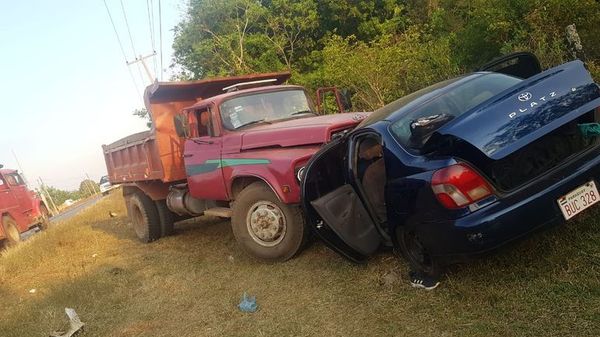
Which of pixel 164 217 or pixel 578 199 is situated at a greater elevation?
pixel 578 199

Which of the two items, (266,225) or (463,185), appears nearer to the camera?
(463,185)

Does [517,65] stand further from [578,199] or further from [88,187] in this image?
[88,187]

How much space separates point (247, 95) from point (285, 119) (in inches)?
25.9

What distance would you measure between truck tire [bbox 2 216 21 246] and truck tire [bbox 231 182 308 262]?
381 inches

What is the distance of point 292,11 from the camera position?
92.8 ft

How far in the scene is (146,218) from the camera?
29.6 ft

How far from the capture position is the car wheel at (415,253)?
3.98m

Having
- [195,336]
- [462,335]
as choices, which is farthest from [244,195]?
[462,335]

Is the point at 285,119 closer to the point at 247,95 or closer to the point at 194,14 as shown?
the point at 247,95

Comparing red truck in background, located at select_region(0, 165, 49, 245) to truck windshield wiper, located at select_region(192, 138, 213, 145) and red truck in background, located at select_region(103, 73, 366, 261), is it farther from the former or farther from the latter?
truck windshield wiper, located at select_region(192, 138, 213, 145)

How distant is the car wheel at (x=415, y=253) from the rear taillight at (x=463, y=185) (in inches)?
28.5

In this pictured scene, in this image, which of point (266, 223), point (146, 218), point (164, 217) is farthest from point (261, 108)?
point (146, 218)

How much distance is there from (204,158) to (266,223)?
5.23 ft

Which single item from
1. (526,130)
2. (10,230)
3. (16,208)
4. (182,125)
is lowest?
(10,230)
